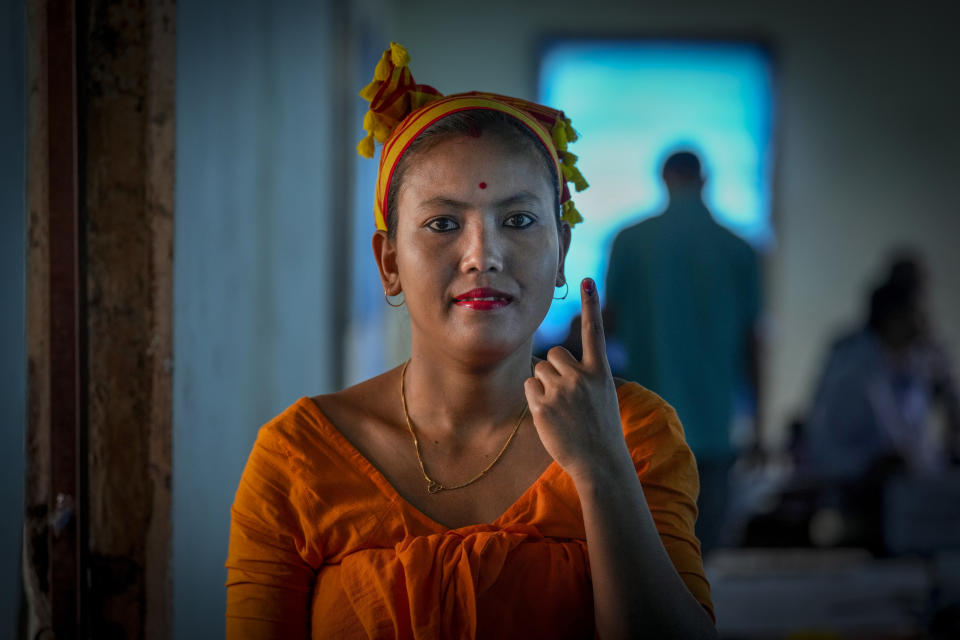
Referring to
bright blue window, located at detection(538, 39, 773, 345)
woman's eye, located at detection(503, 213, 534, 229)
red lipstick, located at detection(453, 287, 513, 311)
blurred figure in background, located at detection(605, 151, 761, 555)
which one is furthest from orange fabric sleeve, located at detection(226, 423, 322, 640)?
bright blue window, located at detection(538, 39, 773, 345)

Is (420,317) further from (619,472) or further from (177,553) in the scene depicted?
(177,553)

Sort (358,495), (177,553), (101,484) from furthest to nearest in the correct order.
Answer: (177,553) < (101,484) < (358,495)

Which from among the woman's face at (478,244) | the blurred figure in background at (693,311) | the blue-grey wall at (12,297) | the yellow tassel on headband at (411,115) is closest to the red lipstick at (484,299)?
the woman's face at (478,244)

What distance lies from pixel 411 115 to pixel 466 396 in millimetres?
419

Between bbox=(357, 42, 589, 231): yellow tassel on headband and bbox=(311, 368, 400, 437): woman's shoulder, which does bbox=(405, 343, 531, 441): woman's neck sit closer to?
bbox=(311, 368, 400, 437): woman's shoulder

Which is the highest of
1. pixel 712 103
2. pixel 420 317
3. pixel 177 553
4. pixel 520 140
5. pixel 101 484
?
pixel 712 103

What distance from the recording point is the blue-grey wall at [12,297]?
1370mm

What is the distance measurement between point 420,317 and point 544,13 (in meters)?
5.49

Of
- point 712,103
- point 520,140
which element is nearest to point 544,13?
point 712,103

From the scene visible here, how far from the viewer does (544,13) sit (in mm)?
6230

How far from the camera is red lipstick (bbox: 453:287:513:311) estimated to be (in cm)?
117

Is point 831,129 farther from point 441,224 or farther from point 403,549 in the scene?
point 403,549

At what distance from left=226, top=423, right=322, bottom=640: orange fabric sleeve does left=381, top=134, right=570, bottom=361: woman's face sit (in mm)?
314

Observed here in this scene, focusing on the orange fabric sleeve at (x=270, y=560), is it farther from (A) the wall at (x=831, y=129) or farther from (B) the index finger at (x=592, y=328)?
(A) the wall at (x=831, y=129)
